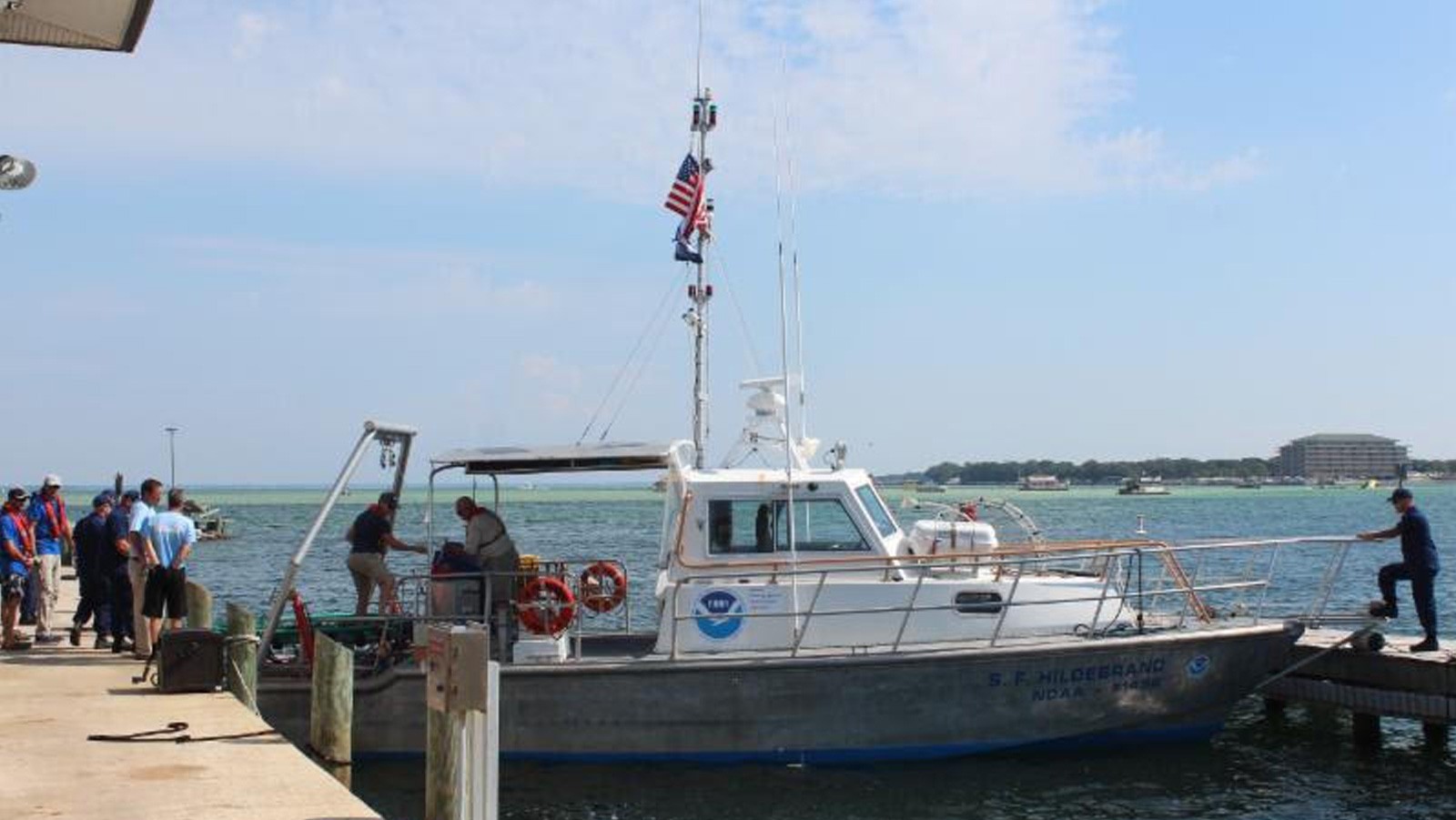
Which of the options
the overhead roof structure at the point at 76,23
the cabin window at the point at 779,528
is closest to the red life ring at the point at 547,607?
the cabin window at the point at 779,528

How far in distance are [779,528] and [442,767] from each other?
18.6 feet

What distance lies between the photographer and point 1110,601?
45.9ft

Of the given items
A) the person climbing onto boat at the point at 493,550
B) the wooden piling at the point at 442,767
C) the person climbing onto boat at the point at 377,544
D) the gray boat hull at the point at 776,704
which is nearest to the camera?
the wooden piling at the point at 442,767

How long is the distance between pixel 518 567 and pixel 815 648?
2.73m

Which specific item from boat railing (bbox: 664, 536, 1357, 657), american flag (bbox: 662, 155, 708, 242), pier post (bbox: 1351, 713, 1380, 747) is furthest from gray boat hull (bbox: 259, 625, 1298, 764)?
american flag (bbox: 662, 155, 708, 242)

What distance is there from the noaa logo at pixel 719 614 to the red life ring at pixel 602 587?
743 mm

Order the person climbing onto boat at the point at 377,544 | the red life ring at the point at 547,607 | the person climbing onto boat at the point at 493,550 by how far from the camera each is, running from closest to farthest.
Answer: the red life ring at the point at 547,607 → the person climbing onto boat at the point at 493,550 → the person climbing onto boat at the point at 377,544

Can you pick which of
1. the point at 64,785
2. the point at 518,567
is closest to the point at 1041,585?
the point at 518,567

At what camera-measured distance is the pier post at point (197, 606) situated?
13.6 meters

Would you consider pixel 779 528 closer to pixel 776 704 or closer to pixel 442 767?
pixel 776 704

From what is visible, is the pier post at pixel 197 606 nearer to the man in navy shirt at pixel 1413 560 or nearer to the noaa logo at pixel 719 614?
the noaa logo at pixel 719 614

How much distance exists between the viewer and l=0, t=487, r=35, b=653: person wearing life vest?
1384cm

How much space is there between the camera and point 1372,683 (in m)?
14.5

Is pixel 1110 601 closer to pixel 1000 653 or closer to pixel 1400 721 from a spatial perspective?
pixel 1000 653
